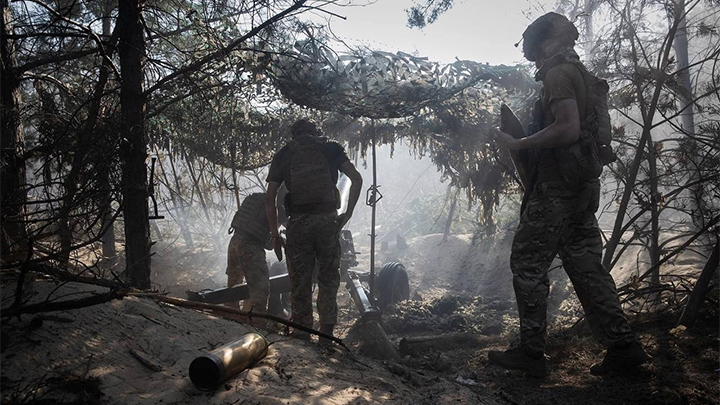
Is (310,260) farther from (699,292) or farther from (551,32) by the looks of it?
(699,292)

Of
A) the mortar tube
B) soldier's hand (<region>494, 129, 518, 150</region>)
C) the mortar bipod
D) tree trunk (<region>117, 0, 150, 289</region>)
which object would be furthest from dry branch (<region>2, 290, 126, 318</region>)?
the mortar bipod

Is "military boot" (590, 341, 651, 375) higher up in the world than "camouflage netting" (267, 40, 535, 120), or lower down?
lower down

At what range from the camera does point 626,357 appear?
239cm

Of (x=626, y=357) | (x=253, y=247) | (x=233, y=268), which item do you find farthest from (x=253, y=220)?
(x=626, y=357)

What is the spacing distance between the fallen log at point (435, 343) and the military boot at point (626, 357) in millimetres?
1654

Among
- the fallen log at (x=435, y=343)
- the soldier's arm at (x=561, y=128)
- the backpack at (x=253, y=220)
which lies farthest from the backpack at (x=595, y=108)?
the backpack at (x=253, y=220)

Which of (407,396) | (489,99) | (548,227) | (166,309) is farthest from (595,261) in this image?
(489,99)

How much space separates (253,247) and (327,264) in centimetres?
135

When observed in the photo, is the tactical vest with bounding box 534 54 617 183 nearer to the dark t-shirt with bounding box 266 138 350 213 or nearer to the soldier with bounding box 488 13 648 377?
the soldier with bounding box 488 13 648 377

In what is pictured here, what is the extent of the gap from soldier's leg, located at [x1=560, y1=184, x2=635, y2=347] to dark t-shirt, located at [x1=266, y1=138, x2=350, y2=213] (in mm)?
2012

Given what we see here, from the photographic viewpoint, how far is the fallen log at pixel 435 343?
12.6 ft

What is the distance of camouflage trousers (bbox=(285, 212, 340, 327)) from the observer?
375 centimetres

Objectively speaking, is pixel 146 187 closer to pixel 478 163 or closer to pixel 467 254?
pixel 478 163

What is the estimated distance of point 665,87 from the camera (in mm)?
4426
